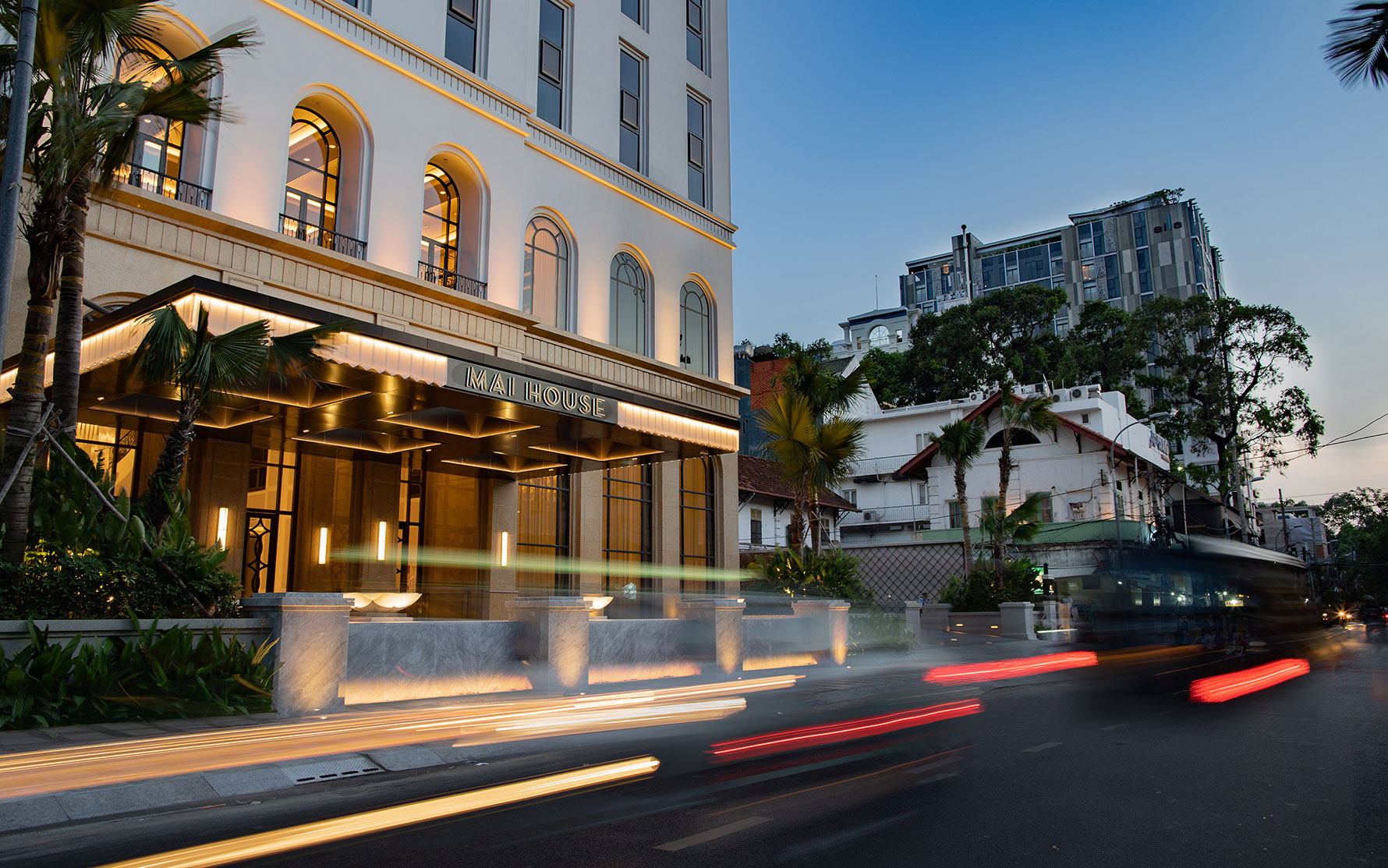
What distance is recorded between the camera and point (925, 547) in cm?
4266

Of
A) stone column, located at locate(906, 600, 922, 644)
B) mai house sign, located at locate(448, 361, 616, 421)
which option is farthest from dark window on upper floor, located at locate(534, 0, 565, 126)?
stone column, located at locate(906, 600, 922, 644)

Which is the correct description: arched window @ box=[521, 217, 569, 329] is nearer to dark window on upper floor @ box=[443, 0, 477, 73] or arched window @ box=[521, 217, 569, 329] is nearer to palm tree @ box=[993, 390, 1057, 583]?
dark window on upper floor @ box=[443, 0, 477, 73]

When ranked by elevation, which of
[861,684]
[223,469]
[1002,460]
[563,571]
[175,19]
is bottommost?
[861,684]

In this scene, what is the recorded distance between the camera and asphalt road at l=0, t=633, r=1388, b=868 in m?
5.88

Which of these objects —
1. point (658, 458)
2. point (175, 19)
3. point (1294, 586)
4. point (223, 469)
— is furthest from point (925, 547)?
point (175, 19)

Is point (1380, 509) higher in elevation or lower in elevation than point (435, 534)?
higher

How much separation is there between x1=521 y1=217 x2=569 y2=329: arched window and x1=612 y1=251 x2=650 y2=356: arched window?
73.3 inches

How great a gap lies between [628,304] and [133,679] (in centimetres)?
1711

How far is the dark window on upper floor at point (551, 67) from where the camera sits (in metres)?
23.8

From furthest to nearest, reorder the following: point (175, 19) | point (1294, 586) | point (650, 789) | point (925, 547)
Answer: point (925, 547), point (1294, 586), point (175, 19), point (650, 789)

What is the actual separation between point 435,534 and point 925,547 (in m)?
27.5

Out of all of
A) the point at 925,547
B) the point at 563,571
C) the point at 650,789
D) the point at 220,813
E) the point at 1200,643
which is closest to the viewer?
the point at 220,813

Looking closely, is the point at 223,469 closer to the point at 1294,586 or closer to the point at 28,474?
the point at 28,474

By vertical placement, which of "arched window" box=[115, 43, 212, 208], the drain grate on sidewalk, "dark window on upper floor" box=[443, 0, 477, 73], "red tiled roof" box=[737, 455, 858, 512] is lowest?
the drain grate on sidewalk
